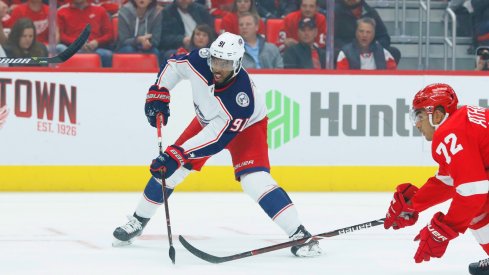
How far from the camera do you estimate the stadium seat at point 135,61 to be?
8.07 m

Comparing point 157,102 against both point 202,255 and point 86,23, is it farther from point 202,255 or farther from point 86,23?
point 86,23

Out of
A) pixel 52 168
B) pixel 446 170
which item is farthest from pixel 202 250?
pixel 52 168

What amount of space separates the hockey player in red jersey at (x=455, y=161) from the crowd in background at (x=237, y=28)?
3897 mm

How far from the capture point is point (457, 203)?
3951 millimetres

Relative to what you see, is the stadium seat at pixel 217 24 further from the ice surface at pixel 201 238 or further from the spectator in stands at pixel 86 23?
the ice surface at pixel 201 238

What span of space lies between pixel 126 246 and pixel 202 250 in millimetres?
393

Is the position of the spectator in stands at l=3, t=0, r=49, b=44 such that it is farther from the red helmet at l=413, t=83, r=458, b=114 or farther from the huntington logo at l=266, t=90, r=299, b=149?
the red helmet at l=413, t=83, r=458, b=114

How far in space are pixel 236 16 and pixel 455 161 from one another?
4.36m

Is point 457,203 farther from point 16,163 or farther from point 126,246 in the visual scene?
point 16,163

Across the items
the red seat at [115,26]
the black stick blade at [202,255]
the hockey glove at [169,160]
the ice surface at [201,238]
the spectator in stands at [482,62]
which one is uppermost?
the red seat at [115,26]

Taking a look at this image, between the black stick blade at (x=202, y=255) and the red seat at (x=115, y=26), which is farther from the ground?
the red seat at (x=115, y=26)

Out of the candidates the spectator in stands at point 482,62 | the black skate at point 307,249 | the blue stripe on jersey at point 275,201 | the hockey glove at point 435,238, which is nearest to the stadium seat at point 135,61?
the spectator in stands at point 482,62

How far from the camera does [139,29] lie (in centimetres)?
815

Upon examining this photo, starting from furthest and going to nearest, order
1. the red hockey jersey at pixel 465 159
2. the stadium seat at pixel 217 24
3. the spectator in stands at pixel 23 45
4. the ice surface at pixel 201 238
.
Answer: the stadium seat at pixel 217 24 → the spectator in stands at pixel 23 45 → the ice surface at pixel 201 238 → the red hockey jersey at pixel 465 159
